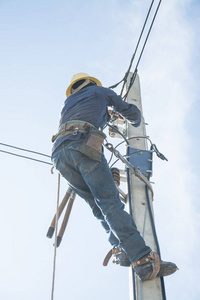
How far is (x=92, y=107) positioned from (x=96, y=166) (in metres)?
0.73

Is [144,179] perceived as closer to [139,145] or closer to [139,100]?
[139,145]

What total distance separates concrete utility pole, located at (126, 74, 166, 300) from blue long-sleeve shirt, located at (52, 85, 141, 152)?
422mm

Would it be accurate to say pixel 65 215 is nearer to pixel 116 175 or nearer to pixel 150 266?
pixel 116 175

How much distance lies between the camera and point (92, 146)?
307 centimetres

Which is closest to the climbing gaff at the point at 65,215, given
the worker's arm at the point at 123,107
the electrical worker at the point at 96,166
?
the electrical worker at the point at 96,166

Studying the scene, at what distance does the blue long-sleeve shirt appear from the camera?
3.45 metres

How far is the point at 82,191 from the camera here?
331 cm

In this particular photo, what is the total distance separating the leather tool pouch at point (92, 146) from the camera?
3.03m

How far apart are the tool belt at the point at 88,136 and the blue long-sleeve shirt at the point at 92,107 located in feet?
0.27

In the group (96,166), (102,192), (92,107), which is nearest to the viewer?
(102,192)

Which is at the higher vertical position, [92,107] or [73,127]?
[92,107]

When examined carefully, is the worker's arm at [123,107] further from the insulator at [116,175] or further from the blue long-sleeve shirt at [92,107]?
the insulator at [116,175]

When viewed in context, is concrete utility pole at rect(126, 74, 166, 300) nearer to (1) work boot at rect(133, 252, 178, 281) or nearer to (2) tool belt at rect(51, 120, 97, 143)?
(1) work boot at rect(133, 252, 178, 281)

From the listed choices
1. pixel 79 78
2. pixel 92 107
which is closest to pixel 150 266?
pixel 92 107
